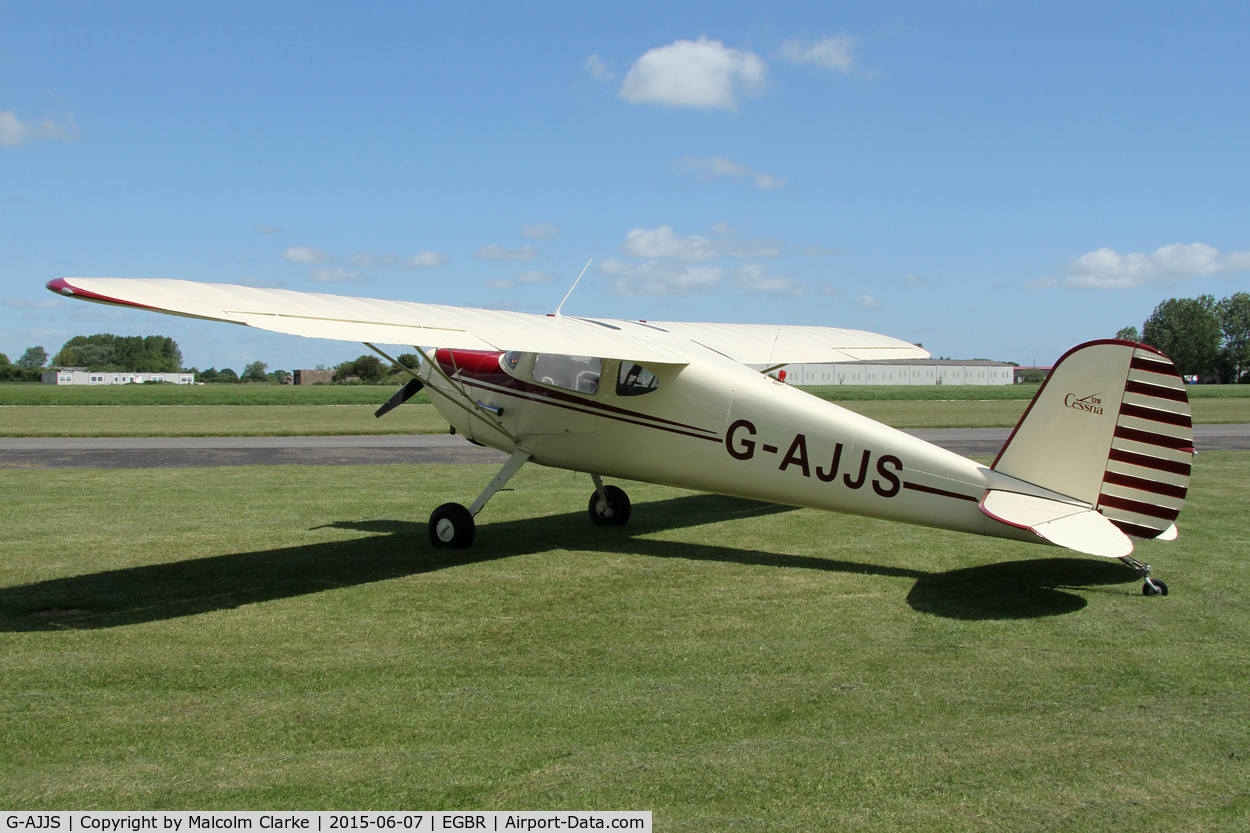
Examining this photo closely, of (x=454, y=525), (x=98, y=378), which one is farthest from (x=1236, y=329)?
(x=98, y=378)

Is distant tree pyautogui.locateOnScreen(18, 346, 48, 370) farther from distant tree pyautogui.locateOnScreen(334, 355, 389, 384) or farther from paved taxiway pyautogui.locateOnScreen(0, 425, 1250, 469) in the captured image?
paved taxiway pyautogui.locateOnScreen(0, 425, 1250, 469)

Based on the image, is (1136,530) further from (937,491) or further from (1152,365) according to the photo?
(937,491)

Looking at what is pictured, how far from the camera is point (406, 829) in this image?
3.20 m

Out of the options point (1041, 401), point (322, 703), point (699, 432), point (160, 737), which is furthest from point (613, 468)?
point (160, 737)

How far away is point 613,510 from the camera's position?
396 inches

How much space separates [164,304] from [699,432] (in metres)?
4.55

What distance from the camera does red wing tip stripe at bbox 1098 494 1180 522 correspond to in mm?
6000

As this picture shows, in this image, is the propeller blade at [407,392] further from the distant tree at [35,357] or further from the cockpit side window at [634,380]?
the distant tree at [35,357]

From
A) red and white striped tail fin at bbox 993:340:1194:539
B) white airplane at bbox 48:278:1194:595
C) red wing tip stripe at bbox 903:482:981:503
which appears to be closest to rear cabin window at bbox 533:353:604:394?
white airplane at bbox 48:278:1194:595

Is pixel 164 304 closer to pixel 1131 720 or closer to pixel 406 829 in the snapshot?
pixel 406 829

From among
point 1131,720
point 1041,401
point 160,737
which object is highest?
point 1041,401

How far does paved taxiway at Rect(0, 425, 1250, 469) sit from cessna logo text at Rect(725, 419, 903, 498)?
9.45m

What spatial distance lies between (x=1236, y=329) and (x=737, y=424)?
119 metres

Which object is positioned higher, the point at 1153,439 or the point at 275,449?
the point at 1153,439
